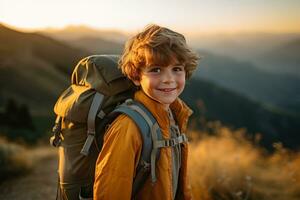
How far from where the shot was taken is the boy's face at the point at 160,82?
6.77 ft

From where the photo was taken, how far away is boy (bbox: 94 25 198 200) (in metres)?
1.85

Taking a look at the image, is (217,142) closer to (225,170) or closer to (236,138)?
(236,138)

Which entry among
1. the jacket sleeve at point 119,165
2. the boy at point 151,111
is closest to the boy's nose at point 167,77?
the boy at point 151,111

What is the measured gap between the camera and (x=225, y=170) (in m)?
5.11

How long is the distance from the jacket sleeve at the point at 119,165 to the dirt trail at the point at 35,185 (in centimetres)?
363

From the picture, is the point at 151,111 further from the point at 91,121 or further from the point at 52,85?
the point at 52,85

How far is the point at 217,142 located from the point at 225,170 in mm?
2205

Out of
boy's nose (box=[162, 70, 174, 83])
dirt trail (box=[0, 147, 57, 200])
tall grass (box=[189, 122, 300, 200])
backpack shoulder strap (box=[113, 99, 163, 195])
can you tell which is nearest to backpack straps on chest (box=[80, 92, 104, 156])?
backpack shoulder strap (box=[113, 99, 163, 195])

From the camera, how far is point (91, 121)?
206cm

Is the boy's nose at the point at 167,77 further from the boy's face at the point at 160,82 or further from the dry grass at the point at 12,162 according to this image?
the dry grass at the point at 12,162

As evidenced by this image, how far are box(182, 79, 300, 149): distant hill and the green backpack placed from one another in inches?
4214

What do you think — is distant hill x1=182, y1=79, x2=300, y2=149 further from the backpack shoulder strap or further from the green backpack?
the backpack shoulder strap

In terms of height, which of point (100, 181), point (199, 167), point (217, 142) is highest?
point (100, 181)

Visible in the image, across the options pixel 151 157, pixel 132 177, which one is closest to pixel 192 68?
pixel 151 157
